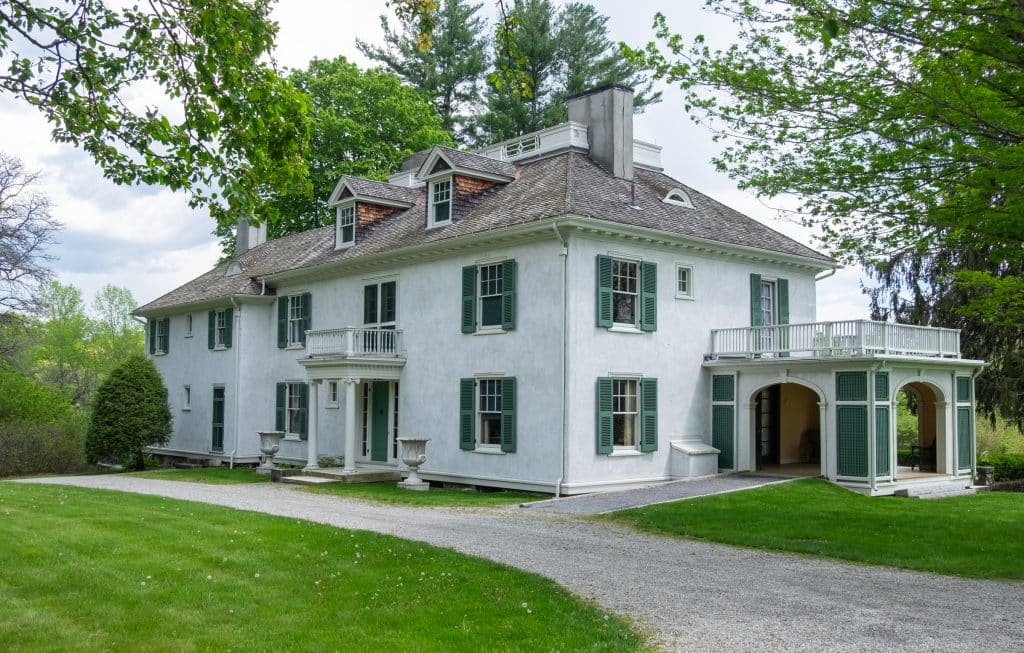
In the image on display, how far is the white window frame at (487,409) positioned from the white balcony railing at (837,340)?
220 inches

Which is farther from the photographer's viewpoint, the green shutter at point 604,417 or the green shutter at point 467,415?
the green shutter at point 467,415

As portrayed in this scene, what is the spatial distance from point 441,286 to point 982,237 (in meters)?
13.1

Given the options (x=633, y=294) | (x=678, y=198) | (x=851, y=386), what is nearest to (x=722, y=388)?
(x=851, y=386)

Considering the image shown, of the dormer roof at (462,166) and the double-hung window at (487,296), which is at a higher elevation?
the dormer roof at (462,166)

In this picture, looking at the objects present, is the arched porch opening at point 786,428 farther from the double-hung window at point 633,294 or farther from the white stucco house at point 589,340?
the double-hung window at point 633,294

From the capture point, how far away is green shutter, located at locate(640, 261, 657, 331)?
21.8 metres

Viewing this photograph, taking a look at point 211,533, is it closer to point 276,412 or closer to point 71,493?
point 71,493

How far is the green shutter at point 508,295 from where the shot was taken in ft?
70.6

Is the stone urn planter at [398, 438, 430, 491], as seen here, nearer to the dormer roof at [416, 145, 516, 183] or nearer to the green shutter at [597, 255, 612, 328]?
the green shutter at [597, 255, 612, 328]

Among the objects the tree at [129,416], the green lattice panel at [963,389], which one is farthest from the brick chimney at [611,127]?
the tree at [129,416]

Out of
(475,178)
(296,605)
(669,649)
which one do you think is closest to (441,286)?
(475,178)

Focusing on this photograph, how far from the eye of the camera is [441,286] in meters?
23.6

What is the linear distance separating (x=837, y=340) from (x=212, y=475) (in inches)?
687

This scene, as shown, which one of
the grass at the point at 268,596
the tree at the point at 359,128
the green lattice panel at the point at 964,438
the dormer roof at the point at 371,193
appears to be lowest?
the grass at the point at 268,596
